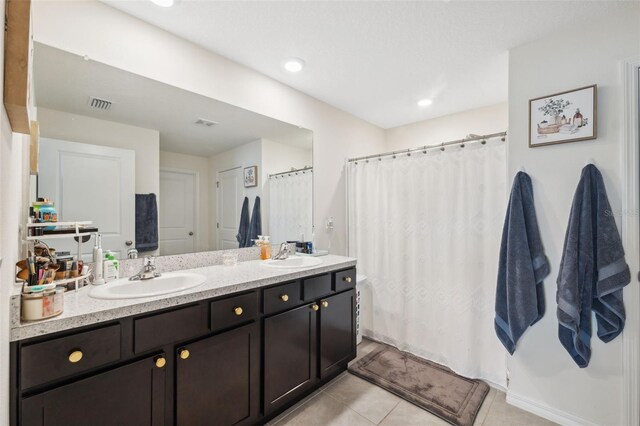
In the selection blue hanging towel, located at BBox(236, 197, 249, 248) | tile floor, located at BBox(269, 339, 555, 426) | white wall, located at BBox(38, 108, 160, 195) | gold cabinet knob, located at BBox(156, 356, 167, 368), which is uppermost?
white wall, located at BBox(38, 108, 160, 195)

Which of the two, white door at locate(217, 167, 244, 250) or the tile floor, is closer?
the tile floor

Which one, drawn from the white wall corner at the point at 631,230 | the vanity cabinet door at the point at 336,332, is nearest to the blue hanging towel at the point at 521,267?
the white wall corner at the point at 631,230

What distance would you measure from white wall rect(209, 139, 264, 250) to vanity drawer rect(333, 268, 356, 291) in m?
0.87

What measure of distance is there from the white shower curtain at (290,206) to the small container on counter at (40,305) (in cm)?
150

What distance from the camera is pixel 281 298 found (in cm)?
171

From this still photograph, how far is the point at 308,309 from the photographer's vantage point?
74.2 inches

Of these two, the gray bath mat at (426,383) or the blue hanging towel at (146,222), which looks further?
the gray bath mat at (426,383)

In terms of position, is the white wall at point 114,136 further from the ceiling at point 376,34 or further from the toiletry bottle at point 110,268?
the ceiling at point 376,34

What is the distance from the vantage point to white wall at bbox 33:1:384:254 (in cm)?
144

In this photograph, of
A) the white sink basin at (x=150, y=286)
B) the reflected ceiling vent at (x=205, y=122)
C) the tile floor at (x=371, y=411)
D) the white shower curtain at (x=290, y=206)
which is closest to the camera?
the white sink basin at (x=150, y=286)

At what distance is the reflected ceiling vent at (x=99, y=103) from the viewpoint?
1.54m

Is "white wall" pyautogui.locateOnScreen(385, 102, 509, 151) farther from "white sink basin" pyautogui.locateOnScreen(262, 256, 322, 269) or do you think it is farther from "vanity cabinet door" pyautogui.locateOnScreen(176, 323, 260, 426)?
"vanity cabinet door" pyautogui.locateOnScreen(176, 323, 260, 426)

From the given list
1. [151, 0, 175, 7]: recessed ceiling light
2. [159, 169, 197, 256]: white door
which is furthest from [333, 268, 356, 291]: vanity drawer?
[151, 0, 175, 7]: recessed ceiling light

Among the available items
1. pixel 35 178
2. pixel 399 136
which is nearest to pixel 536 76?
pixel 399 136
